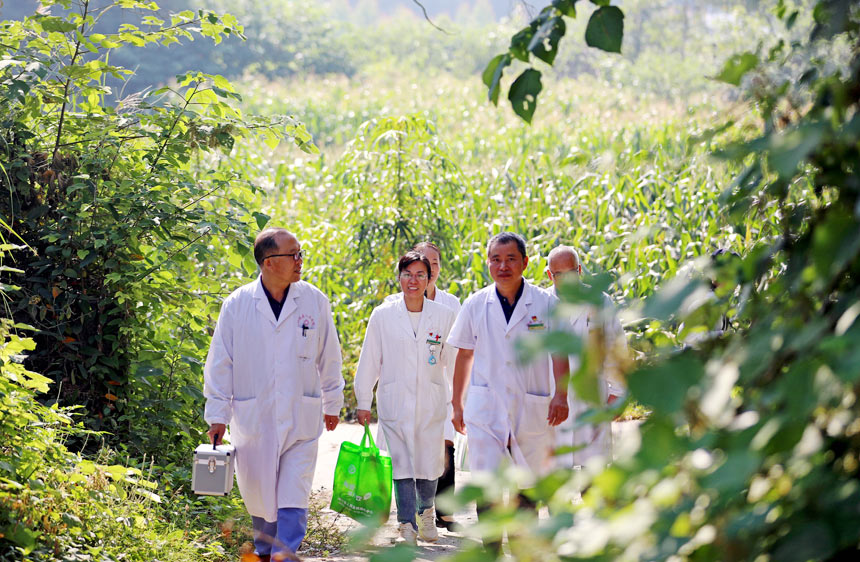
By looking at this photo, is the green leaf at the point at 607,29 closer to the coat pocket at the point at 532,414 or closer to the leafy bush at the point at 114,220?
the coat pocket at the point at 532,414

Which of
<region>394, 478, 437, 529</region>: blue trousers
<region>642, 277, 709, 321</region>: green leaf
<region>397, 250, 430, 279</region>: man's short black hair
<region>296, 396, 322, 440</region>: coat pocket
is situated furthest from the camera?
<region>397, 250, 430, 279</region>: man's short black hair

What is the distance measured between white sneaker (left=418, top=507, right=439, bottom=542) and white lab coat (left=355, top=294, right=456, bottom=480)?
0.28 metres

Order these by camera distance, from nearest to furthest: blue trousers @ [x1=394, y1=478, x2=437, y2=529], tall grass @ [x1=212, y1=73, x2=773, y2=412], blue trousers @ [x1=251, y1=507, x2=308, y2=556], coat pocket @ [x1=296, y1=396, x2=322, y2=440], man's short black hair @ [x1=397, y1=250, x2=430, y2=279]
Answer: blue trousers @ [x1=251, y1=507, x2=308, y2=556], coat pocket @ [x1=296, y1=396, x2=322, y2=440], blue trousers @ [x1=394, y1=478, x2=437, y2=529], man's short black hair @ [x1=397, y1=250, x2=430, y2=279], tall grass @ [x1=212, y1=73, x2=773, y2=412]

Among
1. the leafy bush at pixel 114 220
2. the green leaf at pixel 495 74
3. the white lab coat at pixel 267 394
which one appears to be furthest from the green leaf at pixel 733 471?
the leafy bush at pixel 114 220

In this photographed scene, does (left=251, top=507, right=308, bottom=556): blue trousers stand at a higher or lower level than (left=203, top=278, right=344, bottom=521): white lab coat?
lower

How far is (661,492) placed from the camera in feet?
4.38

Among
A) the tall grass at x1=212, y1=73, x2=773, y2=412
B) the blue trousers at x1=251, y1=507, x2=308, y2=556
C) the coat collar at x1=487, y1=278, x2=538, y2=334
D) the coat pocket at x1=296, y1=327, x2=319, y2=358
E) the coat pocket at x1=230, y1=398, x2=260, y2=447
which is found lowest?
the blue trousers at x1=251, y1=507, x2=308, y2=556

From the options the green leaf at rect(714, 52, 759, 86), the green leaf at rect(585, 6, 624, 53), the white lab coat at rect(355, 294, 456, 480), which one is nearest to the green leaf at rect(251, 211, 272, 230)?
the white lab coat at rect(355, 294, 456, 480)

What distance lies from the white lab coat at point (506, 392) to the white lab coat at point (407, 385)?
100 centimetres

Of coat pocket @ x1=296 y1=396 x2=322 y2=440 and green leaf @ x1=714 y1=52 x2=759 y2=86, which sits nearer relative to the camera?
green leaf @ x1=714 y1=52 x2=759 y2=86

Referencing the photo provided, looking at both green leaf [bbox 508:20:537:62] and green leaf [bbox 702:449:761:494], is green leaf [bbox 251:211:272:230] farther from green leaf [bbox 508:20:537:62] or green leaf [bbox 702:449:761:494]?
green leaf [bbox 702:449:761:494]

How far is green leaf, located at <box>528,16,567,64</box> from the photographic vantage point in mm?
2236

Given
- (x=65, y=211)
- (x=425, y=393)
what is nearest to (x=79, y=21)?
(x=65, y=211)

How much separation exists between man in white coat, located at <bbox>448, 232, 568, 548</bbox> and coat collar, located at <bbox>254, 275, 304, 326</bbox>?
1075mm
